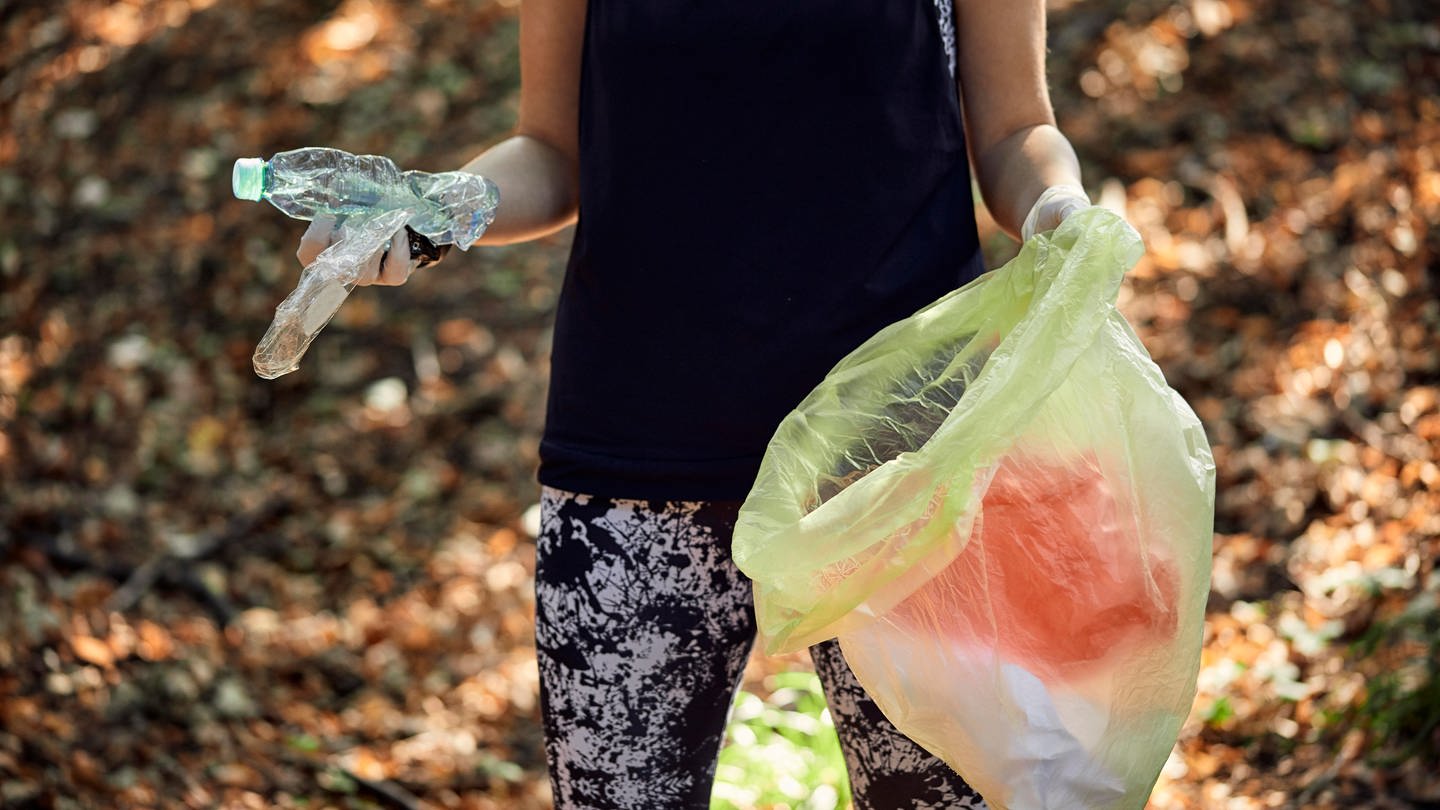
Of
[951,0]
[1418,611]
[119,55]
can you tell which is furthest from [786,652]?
[119,55]

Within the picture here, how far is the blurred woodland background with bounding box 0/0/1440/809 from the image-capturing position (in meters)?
3.22

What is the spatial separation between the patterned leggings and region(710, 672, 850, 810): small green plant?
1249mm

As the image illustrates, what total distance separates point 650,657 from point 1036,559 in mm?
444

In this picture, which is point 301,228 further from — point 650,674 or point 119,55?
point 650,674

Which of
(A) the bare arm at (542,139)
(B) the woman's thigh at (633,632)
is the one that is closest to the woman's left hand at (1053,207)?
(B) the woman's thigh at (633,632)

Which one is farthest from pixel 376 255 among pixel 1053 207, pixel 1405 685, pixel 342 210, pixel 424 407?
pixel 424 407

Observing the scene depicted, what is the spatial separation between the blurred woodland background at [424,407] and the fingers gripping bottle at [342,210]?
5.80 feet

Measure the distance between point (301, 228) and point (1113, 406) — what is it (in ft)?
13.7

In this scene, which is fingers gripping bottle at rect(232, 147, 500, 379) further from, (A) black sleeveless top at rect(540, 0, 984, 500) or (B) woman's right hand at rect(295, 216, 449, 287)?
(A) black sleeveless top at rect(540, 0, 984, 500)

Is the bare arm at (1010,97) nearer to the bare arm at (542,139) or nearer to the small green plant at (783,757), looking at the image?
the bare arm at (542,139)

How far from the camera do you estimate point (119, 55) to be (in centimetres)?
549

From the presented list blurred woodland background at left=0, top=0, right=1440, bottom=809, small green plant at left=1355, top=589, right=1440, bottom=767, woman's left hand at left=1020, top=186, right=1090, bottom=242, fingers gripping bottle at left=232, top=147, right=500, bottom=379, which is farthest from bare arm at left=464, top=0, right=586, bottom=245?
small green plant at left=1355, top=589, right=1440, bottom=767

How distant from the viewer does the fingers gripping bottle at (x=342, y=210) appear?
Answer: 1.38m

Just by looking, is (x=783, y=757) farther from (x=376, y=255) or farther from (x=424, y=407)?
(x=424, y=407)
